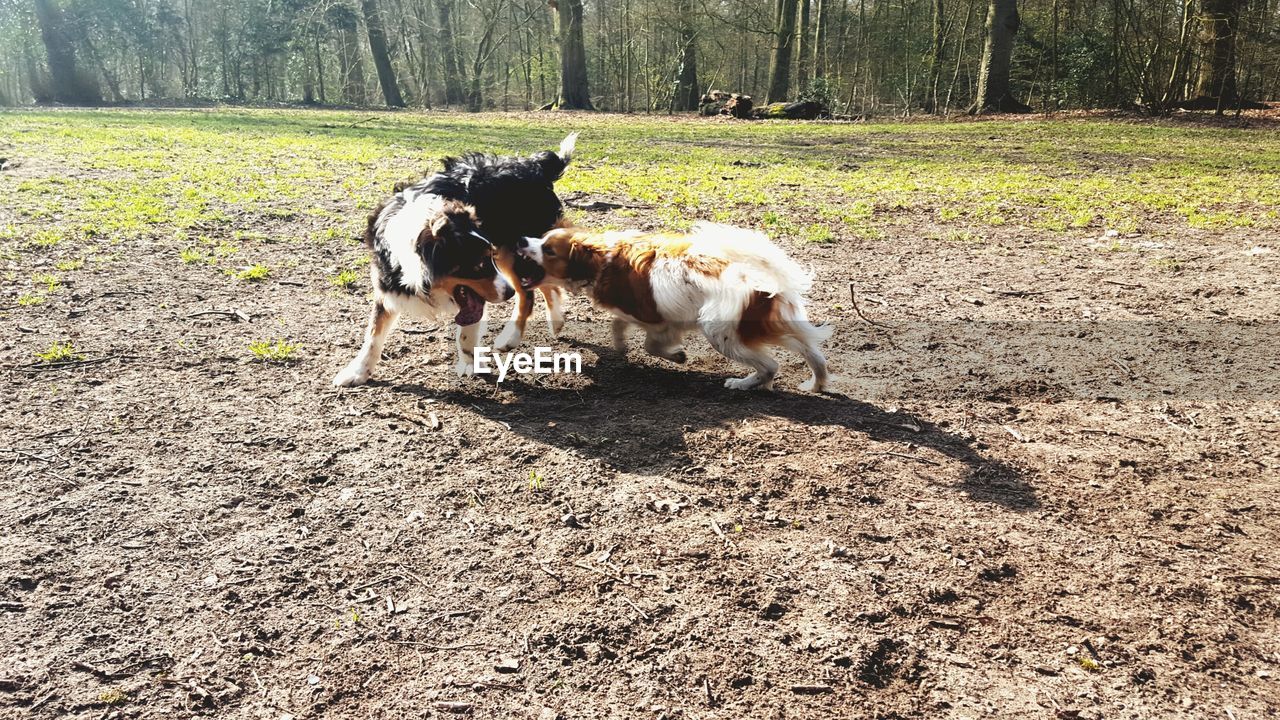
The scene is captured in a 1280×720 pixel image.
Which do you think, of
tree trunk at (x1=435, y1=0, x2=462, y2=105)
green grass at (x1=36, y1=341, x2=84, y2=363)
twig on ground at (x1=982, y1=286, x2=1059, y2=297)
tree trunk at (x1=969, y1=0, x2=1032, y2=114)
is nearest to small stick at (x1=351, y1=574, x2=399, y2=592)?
green grass at (x1=36, y1=341, x2=84, y2=363)

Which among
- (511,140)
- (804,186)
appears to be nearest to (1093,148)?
(804,186)

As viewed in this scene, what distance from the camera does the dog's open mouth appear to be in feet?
18.9

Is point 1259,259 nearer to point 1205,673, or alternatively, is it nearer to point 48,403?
point 1205,673

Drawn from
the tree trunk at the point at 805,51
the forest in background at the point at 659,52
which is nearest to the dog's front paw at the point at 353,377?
the forest in background at the point at 659,52

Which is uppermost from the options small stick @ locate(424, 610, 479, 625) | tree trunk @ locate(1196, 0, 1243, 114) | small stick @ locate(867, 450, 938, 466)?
tree trunk @ locate(1196, 0, 1243, 114)

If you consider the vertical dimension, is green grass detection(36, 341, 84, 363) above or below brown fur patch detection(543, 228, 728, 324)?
below

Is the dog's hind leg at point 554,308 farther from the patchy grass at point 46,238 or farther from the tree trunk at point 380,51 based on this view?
the tree trunk at point 380,51

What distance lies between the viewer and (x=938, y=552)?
3602 mm

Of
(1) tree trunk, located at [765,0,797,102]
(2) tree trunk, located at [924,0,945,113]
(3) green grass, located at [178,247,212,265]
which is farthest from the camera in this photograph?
(1) tree trunk, located at [765,0,797,102]

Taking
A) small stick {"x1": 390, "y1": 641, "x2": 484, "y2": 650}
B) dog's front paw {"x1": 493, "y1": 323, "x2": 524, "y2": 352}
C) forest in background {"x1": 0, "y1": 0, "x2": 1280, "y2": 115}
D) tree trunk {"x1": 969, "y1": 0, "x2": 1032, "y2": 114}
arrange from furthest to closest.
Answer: tree trunk {"x1": 969, "y1": 0, "x2": 1032, "y2": 114}, forest in background {"x1": 0, "y1": 0, "x2": 1280, "y2": 115}, dog's front paw {"x1": 493, "y1": 323, "x2": 524, "y2": 352}, small stick {"x1": 390, "y1": 641, "x2": 484, "y2": 650}

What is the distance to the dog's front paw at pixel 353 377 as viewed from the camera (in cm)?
555

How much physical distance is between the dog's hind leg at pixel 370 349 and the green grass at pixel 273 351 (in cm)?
63

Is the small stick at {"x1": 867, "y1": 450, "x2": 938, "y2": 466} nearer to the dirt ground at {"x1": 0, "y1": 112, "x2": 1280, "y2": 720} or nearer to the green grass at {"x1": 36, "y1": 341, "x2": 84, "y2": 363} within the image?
the dirt ground at {"x1": 0, "y1": 112, "x2": 1280, "y2": 720}

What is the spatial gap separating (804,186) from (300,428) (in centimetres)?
936
